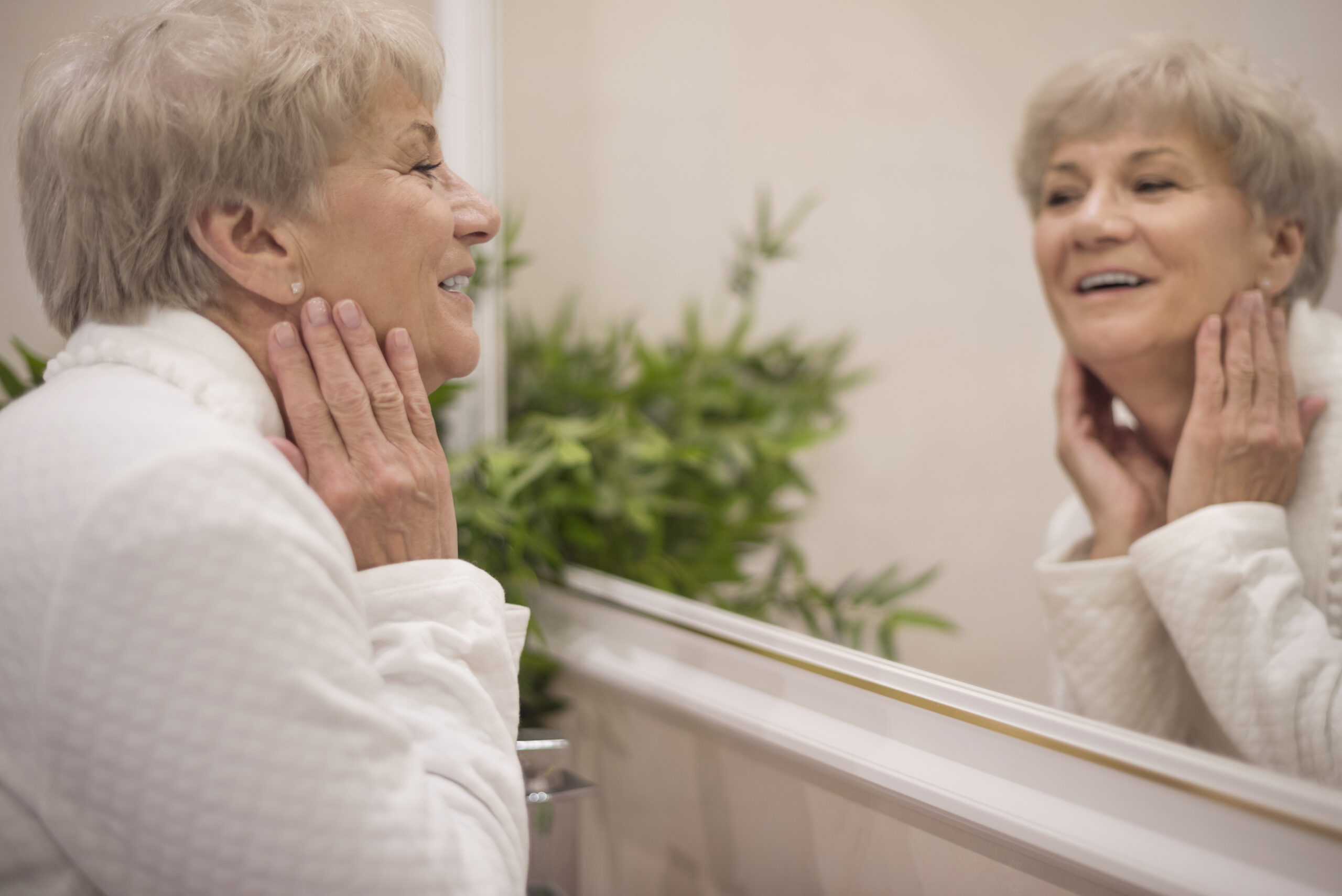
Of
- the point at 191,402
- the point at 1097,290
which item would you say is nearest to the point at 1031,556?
the point at 1097,290

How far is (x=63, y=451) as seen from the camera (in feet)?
1.71

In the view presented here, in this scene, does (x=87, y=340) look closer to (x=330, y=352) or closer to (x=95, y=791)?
(x=330, y=352)

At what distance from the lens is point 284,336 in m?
0.67

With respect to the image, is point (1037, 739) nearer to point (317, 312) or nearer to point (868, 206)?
point (317, 312)

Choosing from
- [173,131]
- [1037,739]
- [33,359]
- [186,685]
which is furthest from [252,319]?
[1037,739]

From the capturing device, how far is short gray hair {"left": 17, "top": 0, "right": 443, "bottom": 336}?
614 mm

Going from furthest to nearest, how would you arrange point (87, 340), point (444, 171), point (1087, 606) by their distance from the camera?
point (1087, 606)
point (444, 171)
point (87, 340)

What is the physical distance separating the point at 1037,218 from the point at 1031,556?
1.32 feet

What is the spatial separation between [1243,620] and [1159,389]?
0.83 feet

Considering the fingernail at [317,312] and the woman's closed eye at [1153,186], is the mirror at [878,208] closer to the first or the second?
the woman's closed eye at [1153,186]

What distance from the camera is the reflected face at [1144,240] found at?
86 cm

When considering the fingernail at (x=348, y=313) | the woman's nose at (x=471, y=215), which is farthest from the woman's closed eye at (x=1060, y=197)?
the fingernail at (x=348, y=313)

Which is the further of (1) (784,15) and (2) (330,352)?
(1) (784,15)

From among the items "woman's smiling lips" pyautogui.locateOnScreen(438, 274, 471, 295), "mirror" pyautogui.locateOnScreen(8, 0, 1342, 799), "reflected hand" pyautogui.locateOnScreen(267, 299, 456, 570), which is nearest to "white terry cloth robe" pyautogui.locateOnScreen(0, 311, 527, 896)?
"reflected hand" pyautogui.locateOnScreen(267, 299, 456, 570)
